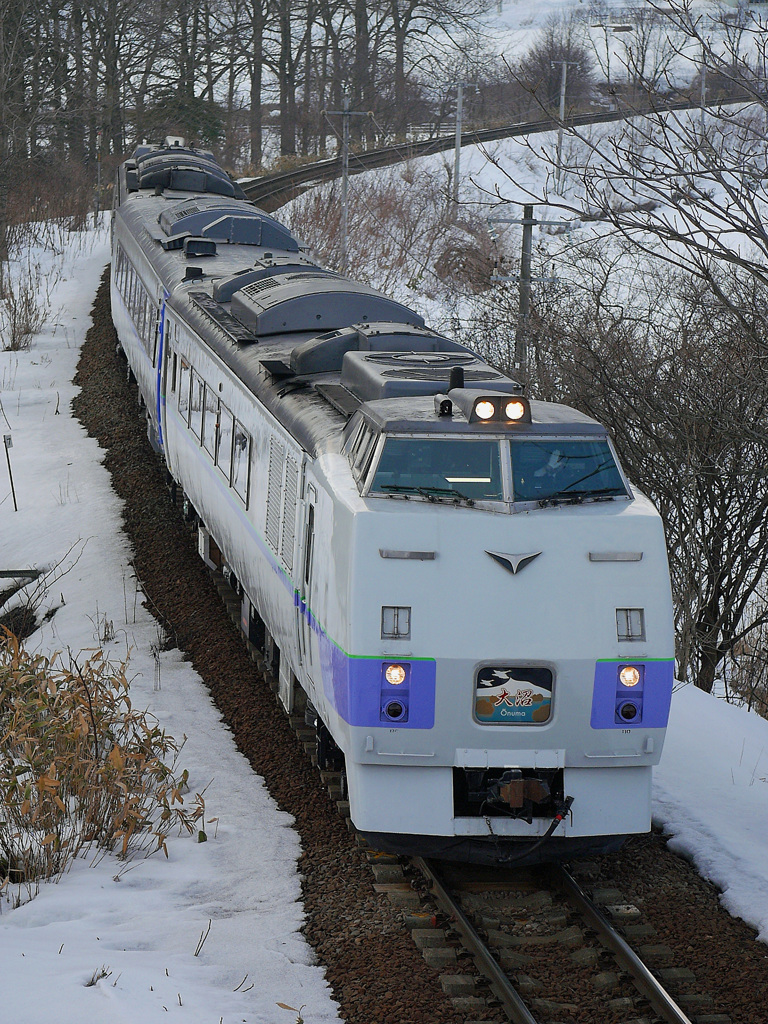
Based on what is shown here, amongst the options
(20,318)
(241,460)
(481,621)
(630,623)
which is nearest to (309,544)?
(481,621)

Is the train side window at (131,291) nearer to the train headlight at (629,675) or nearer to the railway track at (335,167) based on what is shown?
the train headlight at (629,675)

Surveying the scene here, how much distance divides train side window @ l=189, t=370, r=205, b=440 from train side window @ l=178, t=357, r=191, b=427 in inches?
8.9

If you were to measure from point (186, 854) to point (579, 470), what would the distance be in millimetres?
3403

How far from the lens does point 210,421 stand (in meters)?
11.2

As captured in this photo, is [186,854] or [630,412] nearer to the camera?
[186,854]

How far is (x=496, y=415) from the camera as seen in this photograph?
6.93 meters

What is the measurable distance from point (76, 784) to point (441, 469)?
3.16 metres

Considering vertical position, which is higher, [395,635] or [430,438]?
[430,438]

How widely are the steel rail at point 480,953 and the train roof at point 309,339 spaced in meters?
2.63

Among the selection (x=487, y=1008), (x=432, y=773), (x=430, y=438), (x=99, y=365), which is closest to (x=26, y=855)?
(x=432, y=773)

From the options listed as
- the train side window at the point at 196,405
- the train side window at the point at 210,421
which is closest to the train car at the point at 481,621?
the train side window at the point at 210,421

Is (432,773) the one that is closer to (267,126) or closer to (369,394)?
(369,394)

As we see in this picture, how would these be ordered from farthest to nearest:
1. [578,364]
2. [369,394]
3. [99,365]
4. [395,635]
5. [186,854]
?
[99,365], [578,364], [369,394], [186,854], [395,635]

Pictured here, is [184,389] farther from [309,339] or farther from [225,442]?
[309,339]
